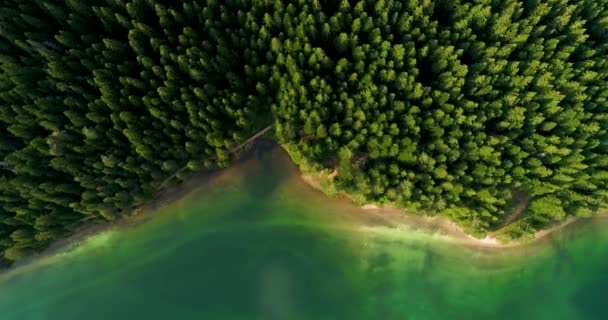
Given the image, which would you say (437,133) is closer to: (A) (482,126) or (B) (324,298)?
(A) (482,126)

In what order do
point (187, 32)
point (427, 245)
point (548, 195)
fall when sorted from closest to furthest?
1. point (187, 32)
2. point (548, 195)
3. point (427, 245)

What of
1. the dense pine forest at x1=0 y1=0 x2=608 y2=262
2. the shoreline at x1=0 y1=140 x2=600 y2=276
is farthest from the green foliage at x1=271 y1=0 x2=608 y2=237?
the shoreline at x1=0 y1=140 x2=600 y2=276

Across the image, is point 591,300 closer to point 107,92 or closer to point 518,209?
point 518,209

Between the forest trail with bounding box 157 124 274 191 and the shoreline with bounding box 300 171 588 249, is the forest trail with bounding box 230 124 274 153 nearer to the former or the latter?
the forest trail with bounding box 157 124 274 191

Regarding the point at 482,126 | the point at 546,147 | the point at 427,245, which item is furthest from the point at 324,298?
the point at 546,147

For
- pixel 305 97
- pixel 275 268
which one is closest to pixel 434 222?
pixel 275 268

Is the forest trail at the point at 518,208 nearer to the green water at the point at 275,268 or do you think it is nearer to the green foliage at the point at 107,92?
the green water at the point at 275,268
